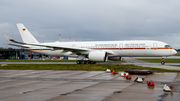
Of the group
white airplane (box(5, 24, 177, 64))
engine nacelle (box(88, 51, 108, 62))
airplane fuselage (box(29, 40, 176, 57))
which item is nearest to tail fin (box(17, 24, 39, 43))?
white airplane (box(5, 24, 177, 64))

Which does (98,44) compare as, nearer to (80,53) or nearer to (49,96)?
(80,53)

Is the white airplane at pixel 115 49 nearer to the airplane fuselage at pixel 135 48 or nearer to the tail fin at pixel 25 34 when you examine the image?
the airplane fuselage at pixel 135 48

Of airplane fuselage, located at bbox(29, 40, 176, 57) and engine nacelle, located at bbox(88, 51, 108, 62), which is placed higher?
airplane fuselage, located at bbox(29, 40, 176, 57)

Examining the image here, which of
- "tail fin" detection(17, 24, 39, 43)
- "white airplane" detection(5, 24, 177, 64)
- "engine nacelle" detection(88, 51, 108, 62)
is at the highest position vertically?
"tail fin" detection(17, 24, 39, 43)

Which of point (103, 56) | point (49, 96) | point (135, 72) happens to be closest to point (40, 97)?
point (49, 96)

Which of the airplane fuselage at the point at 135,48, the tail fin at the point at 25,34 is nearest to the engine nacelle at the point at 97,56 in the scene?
the airplane fuselage at the point at 135,48

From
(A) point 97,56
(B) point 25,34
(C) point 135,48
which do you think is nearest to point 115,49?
(C) point 135,48

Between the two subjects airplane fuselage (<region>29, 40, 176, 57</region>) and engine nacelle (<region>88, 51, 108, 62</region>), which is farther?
airplane fuselage (<region>29, 40, 176, 57</region>)

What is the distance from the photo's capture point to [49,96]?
7746 millimetres

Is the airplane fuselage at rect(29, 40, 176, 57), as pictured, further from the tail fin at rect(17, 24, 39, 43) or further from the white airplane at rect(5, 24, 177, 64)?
the tail fin at rect(17, 24, 39, 43)

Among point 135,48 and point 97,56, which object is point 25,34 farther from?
point 135,48

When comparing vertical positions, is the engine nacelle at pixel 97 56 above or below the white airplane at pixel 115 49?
below

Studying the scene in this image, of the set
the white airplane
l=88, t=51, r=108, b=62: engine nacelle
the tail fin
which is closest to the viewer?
l=88, t=51, r=108, b=62: engine nacelle

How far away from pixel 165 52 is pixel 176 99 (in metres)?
24.4
